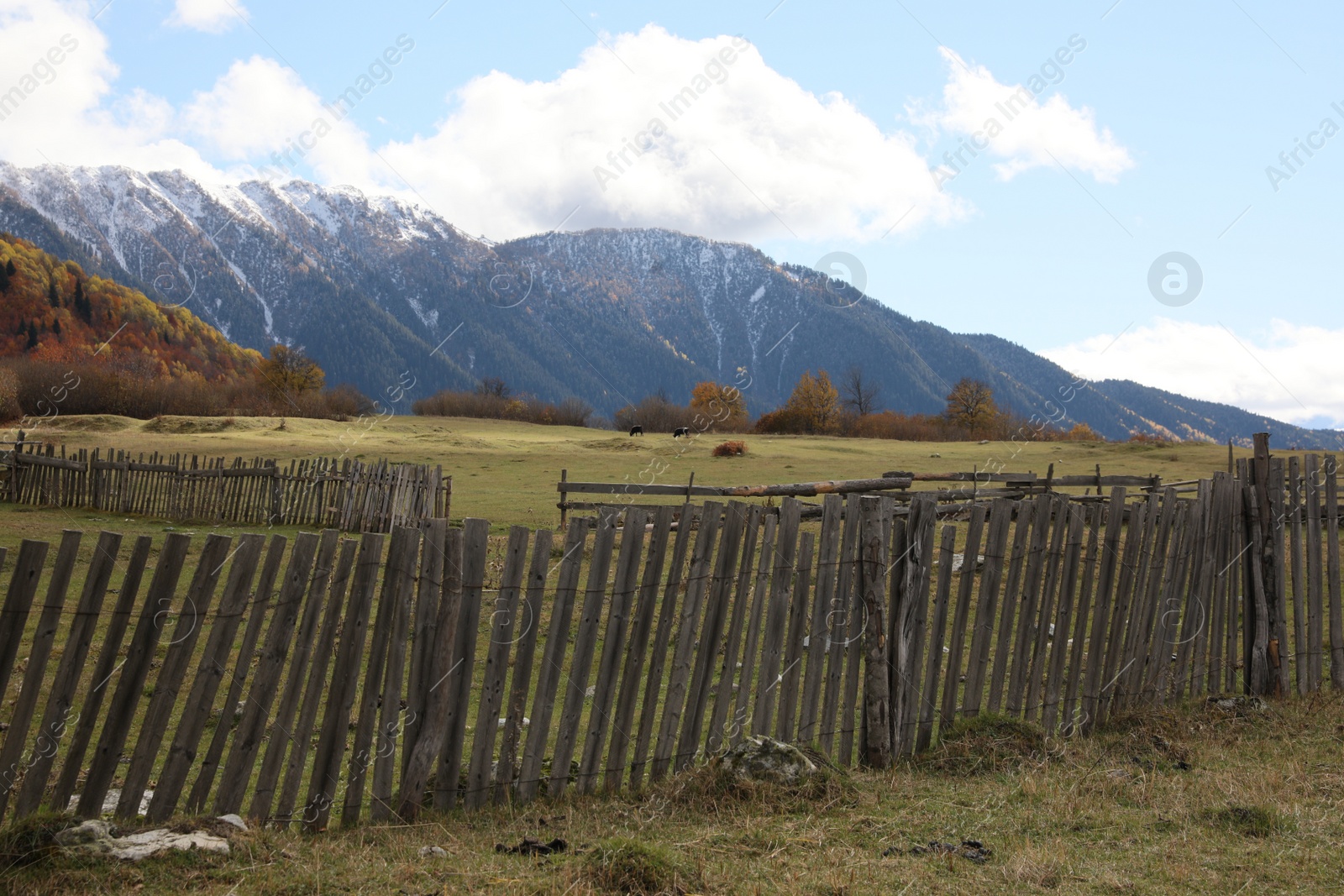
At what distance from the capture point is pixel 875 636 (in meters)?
5.47

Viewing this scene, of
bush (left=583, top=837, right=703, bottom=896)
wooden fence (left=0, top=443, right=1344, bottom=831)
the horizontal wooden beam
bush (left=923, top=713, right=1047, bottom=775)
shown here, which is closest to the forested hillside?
the horizontal wooden beam

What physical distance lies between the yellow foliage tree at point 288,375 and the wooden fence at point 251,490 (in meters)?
76.6

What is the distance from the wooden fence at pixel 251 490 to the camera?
69.2ft

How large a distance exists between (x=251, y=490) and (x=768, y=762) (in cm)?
2044

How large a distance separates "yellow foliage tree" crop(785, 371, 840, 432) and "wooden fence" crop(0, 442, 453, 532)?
71508 mm

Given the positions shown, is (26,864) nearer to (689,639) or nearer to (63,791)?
(63,791)

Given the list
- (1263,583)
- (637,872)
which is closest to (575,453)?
(1263,583)

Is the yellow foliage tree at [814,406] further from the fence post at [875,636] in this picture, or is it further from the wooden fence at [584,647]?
the fence post at [875,636]

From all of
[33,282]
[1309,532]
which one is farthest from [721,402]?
[33,282]

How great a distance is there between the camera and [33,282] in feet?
416

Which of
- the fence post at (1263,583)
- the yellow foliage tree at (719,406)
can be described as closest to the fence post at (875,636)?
the fence post at (1263,583)

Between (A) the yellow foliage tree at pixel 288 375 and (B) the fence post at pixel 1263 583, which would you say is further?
(A) the yellow foliage tree at pixel 288 375

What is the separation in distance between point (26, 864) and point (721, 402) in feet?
319

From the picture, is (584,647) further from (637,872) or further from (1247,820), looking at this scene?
(1247,820)
